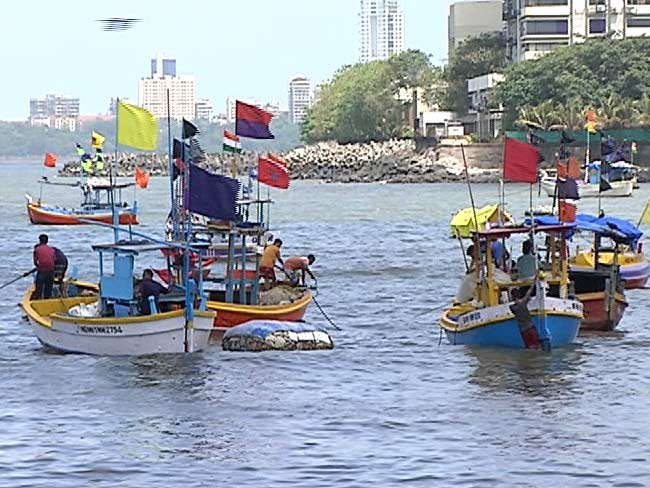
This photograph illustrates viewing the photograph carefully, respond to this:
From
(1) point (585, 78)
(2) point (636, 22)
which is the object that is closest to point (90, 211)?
(1) point (585, 78)

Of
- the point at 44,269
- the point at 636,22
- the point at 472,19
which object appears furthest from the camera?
the point at 472,19

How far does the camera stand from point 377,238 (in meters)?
66.6

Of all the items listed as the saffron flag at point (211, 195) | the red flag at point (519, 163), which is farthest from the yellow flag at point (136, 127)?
the red flag at point (519, 163)

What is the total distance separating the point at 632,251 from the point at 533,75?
9517cm

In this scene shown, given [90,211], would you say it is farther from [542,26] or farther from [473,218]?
[542,26]

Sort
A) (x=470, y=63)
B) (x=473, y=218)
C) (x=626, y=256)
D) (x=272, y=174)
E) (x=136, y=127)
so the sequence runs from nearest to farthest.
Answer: (x=136, y=127), (x=272, y=174), (x=626, y=256), (x=473, y=218), (x=470, y=63)

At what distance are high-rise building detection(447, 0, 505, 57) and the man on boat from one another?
501 feet

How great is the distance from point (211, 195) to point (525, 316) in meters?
5.32

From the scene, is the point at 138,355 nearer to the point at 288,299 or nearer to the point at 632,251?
the point at 288,299

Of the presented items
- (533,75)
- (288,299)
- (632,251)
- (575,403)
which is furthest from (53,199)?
(575,403)

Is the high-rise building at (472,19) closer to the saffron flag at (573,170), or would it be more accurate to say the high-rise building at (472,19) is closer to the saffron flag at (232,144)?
the saffron flag at (232,144)

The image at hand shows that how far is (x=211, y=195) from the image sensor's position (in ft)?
90.1

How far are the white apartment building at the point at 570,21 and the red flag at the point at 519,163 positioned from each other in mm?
117978

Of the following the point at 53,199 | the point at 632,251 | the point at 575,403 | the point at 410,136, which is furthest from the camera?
the point at 410,136
